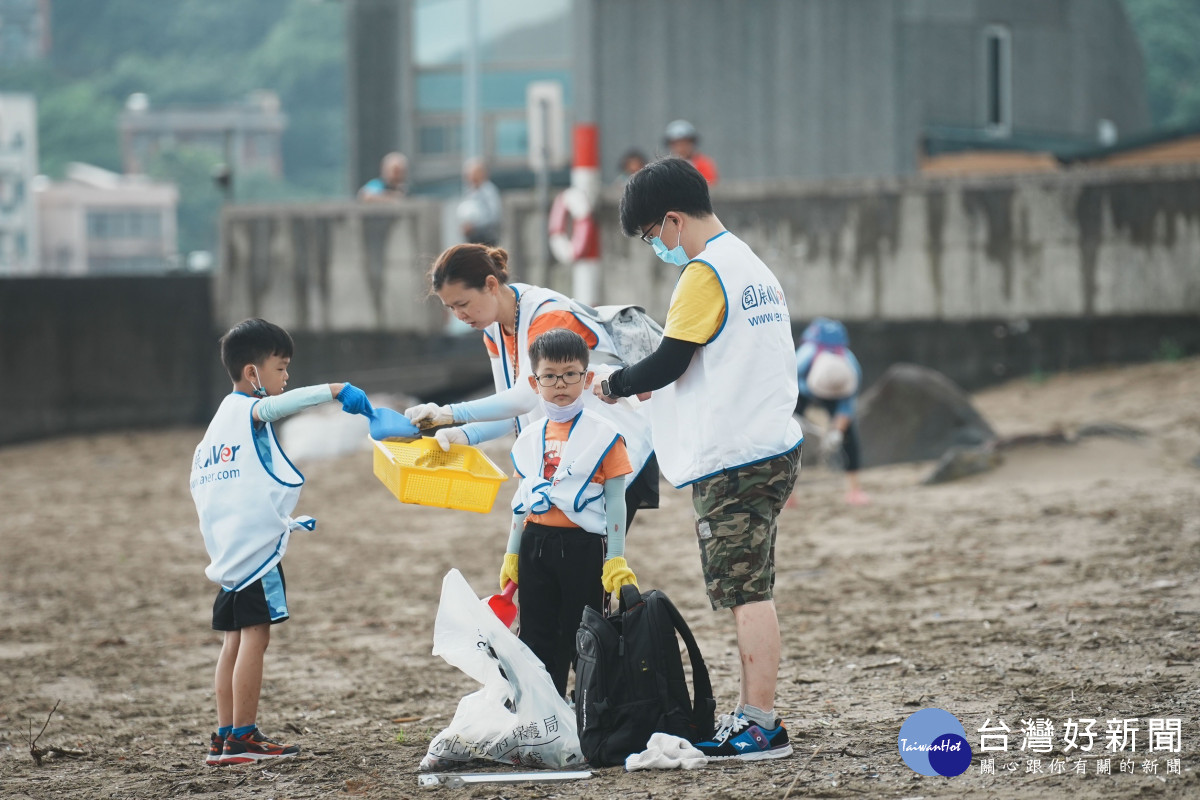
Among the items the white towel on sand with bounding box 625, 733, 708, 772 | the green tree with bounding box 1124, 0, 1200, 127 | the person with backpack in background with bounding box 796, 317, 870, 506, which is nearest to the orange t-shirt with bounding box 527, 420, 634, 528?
the white towel on sand with bounding box 625, 733, 708, 772

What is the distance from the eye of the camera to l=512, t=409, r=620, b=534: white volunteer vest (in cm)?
416

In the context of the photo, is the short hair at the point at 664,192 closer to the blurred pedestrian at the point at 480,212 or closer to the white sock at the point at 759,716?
the white sock at the point at 759,716

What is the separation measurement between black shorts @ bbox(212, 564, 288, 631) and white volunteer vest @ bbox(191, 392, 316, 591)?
0.03 m

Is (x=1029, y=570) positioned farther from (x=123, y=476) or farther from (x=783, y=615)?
(x=123, y=476)

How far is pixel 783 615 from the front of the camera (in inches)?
259

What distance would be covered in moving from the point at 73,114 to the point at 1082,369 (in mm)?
65844

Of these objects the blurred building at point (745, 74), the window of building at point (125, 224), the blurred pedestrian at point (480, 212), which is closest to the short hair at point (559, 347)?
the blurred pedestrian at point (480, 212)

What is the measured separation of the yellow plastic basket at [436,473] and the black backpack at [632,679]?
50 cm

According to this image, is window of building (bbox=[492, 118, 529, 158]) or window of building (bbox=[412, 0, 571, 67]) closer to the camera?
window of building (bbox=[412, 0, 571, 67])

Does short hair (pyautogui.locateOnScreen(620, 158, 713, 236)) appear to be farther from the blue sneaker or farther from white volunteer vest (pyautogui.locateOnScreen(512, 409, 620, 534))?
the blue sneaker

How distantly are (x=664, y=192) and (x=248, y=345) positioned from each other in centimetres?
144

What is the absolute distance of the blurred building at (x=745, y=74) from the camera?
2050 cm

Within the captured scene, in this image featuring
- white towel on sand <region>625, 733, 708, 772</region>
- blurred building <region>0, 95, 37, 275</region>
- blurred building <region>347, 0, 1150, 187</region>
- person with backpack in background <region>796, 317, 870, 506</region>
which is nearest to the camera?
white towel on sand <region>625, 733, 708, 772</region>

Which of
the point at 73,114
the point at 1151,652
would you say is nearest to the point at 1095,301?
the point at 1151,652
